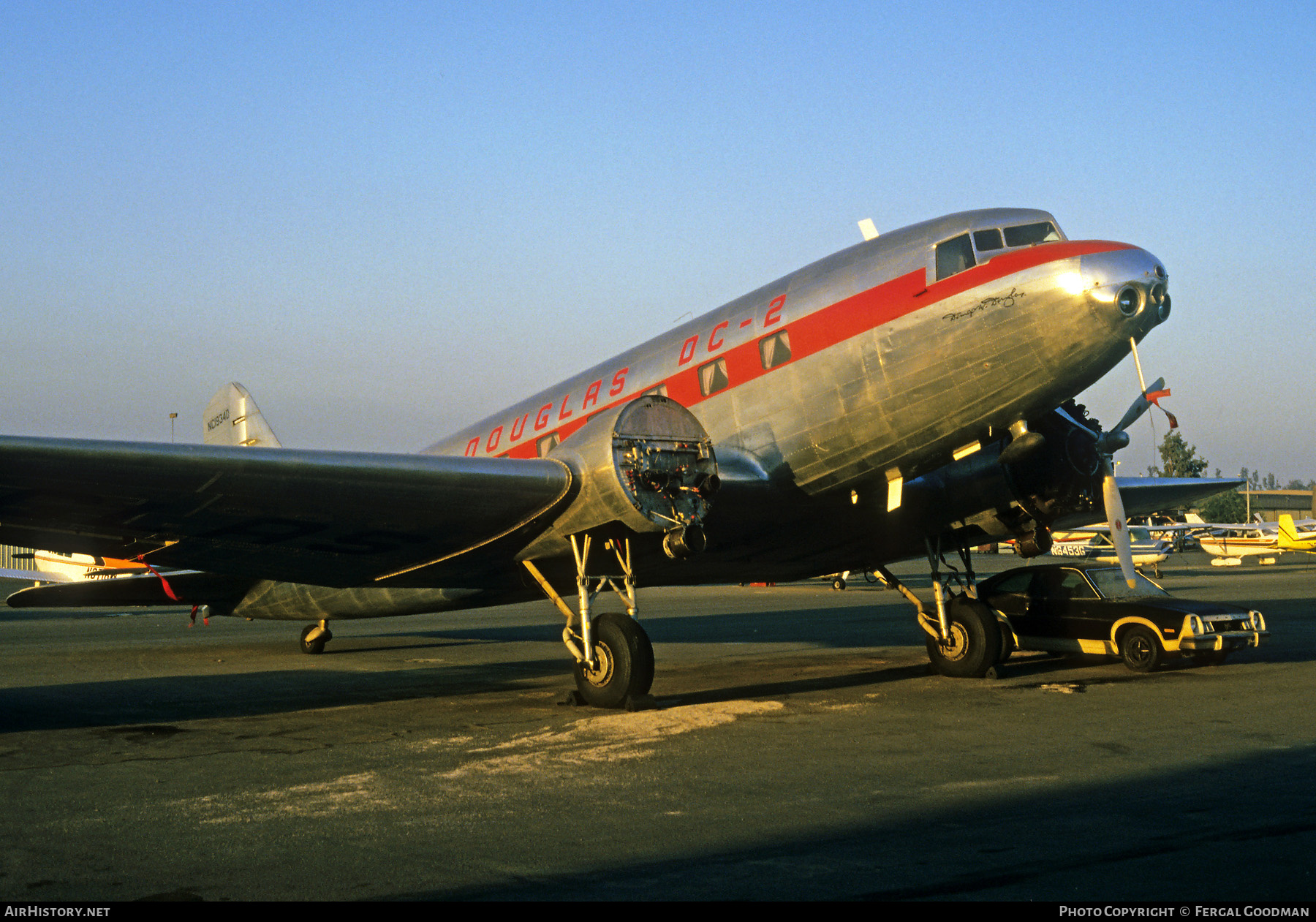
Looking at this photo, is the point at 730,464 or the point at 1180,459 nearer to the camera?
the point at 730,464

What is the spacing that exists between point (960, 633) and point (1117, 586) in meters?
3.03

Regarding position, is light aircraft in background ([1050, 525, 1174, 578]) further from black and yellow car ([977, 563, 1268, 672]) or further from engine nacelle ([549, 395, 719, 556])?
engine nacelle ([549, 395, 719, 556])

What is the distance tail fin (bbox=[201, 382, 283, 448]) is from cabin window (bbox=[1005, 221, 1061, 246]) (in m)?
12.8

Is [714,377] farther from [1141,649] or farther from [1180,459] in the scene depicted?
[1180,459]

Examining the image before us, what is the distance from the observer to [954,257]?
1062cm

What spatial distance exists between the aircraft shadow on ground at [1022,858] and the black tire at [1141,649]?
7.69m

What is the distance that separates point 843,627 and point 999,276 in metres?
14.9

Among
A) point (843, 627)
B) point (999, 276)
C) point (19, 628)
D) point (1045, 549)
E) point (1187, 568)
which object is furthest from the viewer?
point (1187, 568)

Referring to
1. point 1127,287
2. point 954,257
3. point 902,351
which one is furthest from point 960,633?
point 1127,287

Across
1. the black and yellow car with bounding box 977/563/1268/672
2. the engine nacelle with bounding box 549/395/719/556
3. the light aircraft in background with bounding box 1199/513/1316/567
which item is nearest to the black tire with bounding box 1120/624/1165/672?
the black and yellow car with bounding box 977/563/1268/672

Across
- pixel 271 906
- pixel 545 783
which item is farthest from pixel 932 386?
pixel 271 906

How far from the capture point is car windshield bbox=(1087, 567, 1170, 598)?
595 inches

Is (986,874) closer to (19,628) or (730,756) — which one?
(730,756)

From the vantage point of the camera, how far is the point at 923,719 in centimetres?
1041
